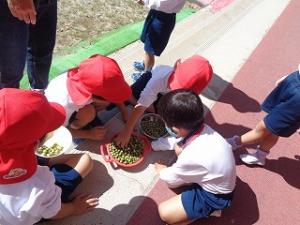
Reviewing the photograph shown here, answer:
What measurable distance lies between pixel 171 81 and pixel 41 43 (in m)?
0.95

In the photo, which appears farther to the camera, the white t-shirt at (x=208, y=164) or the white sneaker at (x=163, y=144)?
the white sneaker at (x=163, y=144)

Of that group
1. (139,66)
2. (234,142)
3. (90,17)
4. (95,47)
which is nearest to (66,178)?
(234,142)

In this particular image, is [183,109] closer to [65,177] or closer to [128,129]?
[128,129]

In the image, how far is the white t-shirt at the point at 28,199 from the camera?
1.90 metres

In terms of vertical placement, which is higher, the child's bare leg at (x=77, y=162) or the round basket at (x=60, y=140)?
the round basket at (x=60, y=140)

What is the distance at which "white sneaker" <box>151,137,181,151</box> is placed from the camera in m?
3.04

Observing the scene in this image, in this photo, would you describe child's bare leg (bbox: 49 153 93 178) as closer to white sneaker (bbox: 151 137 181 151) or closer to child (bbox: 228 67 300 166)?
white sneaker (bbox: 151 137 181 151)

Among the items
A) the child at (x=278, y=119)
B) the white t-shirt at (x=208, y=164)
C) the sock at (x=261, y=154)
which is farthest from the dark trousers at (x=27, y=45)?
the sock at (x=261, y=154)

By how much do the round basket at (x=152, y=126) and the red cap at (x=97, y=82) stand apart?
58 cm

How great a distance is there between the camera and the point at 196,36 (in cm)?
459

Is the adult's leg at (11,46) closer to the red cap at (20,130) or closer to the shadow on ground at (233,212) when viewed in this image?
the red cap at (20,130)

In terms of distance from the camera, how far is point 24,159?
6.06ft

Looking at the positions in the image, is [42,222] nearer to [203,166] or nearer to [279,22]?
[203,166]

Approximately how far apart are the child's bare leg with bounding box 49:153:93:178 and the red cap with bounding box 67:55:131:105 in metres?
0.36
